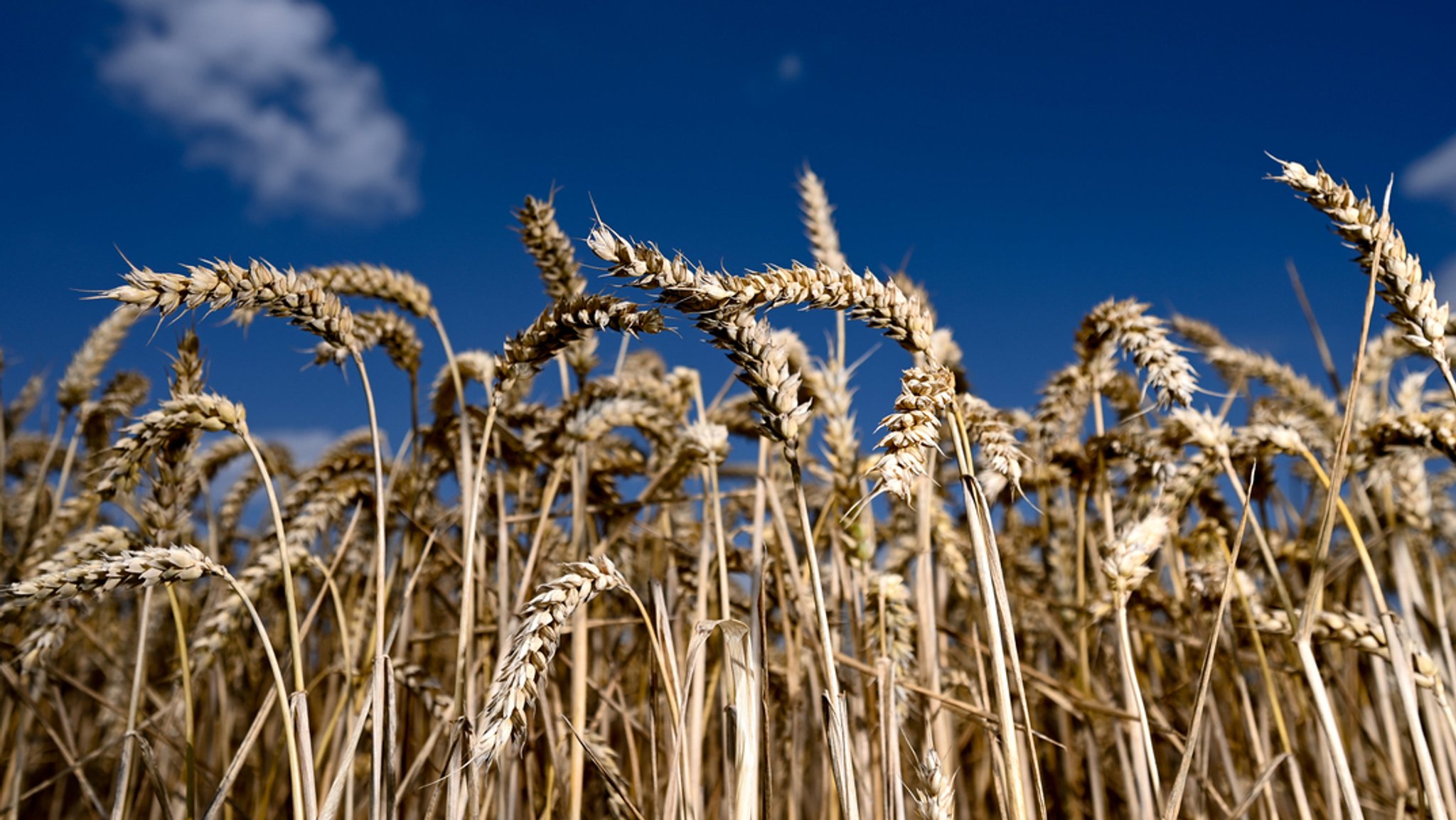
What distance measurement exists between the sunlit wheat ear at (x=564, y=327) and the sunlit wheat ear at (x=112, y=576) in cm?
56

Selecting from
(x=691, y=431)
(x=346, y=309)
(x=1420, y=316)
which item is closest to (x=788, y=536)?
(x=691, y=431)

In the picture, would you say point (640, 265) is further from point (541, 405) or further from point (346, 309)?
point (541, 405)

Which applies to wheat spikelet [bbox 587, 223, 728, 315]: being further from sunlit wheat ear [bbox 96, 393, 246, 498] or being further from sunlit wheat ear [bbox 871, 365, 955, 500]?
sunlit wheat ear [bbox 96, 393, 246, 498]

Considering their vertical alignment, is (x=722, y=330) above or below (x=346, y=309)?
below

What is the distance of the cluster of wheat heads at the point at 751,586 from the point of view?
4.16 ft

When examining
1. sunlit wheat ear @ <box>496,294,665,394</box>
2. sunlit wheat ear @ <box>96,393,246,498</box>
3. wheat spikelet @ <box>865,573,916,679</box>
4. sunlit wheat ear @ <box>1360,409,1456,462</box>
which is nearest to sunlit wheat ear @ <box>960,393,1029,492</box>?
wheat spikelet @ <box>865,573,916,679</box>

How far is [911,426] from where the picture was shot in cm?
109

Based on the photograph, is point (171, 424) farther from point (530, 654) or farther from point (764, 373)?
point (764, 373)

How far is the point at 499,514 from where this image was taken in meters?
2.04

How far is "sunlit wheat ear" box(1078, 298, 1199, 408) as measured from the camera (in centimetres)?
159

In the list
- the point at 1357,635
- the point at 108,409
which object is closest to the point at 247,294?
the point at 1357,635

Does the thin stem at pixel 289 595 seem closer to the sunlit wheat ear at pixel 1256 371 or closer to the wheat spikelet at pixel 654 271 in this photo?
the wheat spikelet at pixel 654 271

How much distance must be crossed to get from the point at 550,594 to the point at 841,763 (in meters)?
0.45

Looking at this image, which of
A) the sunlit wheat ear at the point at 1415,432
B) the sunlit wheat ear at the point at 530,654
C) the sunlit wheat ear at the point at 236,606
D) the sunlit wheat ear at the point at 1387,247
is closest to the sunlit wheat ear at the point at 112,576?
the sunlit wheat ear at the point at 530,654
